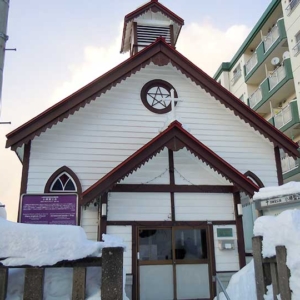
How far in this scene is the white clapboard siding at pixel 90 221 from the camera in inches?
421

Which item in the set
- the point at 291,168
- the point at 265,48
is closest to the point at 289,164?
the point at 291,168

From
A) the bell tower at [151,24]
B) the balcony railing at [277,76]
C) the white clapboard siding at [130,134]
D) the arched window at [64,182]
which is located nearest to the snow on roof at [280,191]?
the white clapboard siding at [130,134]

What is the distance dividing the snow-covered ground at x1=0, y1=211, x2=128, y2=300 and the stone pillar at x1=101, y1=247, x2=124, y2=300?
0.10 m

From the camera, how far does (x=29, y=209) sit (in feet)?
34.5

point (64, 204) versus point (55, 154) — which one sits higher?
point (55, 154)

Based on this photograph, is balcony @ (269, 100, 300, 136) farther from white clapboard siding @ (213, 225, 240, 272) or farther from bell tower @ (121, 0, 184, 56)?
white clapboard siding @ (213, 225, 240, 272)

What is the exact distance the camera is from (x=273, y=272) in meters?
4.10

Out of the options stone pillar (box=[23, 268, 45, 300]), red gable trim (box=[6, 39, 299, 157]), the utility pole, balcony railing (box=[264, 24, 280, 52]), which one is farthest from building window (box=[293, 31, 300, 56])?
stone pillar (box=[23, 268, 45, 300])

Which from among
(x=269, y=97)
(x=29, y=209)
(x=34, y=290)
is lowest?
(x=34, y=290)

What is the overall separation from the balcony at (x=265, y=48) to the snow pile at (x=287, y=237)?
927 inches

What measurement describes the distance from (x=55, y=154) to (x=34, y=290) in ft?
27.8

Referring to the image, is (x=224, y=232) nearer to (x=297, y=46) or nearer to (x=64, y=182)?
(x=64, y=182)

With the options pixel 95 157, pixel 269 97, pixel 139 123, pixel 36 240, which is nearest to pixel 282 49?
pixel 269 97

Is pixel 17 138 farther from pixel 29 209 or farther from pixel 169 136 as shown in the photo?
pixel 169 136
